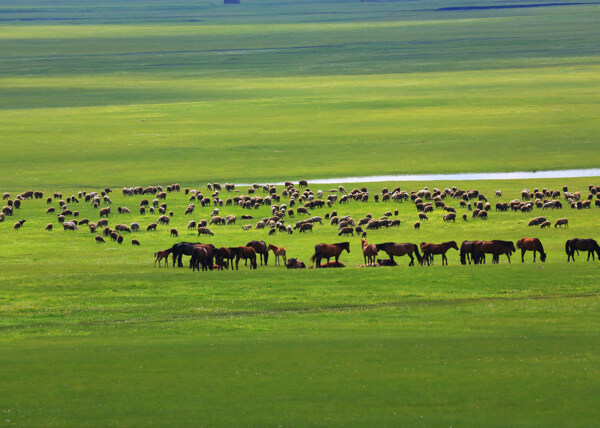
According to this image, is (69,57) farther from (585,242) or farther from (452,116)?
(585,242)

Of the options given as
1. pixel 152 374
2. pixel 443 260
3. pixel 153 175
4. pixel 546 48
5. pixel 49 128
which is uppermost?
pixel 546 48

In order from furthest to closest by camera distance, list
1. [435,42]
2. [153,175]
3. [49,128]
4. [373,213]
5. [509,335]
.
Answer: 1. [435,42]
2. [49,128]
3. [153,175]
4. [373,213]
5. [509,335]

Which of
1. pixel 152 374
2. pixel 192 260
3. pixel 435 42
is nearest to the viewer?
pixel 152 374

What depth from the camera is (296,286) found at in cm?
2839

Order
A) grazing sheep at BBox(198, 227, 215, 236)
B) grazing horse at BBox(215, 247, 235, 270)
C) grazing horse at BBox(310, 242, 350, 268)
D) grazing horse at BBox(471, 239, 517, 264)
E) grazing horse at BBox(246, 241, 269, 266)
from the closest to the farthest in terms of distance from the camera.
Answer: grazing horse at BBox(471, 239, 517, 264)
grazing horse at BBox(215, 247, 235, 270)
grazing horse at BBox(310, 242, 350, 268)
grazing horse at BBox(246, 241, 269, 266)
grazing sheep at BBox(198, 227, 215, 236)

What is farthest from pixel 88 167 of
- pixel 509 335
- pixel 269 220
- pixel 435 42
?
pixel 435 42

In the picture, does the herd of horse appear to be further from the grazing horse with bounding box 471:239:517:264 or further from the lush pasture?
the lush pasture

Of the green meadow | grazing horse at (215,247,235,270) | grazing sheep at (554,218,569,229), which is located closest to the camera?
the green meadow

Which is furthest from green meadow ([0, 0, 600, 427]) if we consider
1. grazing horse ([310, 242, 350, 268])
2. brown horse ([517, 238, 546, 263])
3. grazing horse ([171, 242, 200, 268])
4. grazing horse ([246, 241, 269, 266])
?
grazing horse ([246, 241, 269, 266])

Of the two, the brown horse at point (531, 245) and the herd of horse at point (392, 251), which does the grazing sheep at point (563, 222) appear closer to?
the herd of horse at point (392, 251)

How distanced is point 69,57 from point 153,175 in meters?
96.0

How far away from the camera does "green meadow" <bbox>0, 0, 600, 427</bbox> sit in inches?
695

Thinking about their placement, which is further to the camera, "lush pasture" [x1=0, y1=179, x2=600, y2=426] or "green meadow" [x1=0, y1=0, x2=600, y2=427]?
"green meadow" [x1=0, y1=0, x2=600, y2=427]

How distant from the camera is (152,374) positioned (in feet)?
63.1
